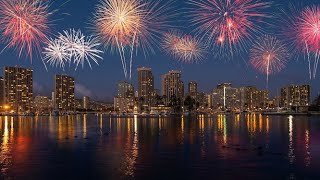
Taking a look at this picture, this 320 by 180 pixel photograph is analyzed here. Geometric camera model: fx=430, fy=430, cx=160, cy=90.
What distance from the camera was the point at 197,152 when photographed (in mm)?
43344

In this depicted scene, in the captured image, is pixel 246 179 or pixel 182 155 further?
pixel 182 155

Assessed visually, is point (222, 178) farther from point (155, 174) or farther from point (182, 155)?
point (182, 155)

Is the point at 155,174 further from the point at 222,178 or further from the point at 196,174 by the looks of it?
the point at 222,178

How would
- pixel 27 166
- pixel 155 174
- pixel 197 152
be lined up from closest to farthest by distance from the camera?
1. pixel 155 174
2. pixel 27 166
3. pixel 197 152

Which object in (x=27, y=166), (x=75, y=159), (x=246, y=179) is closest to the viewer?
(x=246, y=179)

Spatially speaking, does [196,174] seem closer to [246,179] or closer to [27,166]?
[246,179]

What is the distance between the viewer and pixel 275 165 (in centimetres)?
3425

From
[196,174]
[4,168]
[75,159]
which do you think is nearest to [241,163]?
[196,174]

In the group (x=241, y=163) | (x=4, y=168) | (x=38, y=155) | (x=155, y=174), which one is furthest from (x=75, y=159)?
(x=241, y=163)

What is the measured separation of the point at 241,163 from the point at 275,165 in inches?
105

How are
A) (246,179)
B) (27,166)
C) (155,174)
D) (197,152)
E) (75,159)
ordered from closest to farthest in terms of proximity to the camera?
(246,179) → (155,174) → (27,166) → (75,159) → (197,152)

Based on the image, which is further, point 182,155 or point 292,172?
point 182,155

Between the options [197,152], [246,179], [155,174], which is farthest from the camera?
[197,152]

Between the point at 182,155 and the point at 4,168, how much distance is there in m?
16.2
